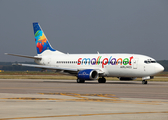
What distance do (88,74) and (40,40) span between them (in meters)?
16.5

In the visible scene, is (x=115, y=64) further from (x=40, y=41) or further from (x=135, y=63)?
(x=40, y=41)

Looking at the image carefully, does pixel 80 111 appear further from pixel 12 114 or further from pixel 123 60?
pixel 123 60

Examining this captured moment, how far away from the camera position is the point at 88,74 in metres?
48.7

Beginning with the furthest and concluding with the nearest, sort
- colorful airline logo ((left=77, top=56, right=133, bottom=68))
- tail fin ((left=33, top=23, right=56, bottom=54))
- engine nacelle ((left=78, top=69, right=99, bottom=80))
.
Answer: tail fin ((left=33, top=23, right=56, bottom=54)) < engine nacelle ((left=78, top=69, right=99, bottom=80)) < colorful airline logo ((left=77, top=56, right=133, bottom=68))

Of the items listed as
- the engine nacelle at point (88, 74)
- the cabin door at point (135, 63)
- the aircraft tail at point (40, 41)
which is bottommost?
the engine nacelle at point (88, 74)

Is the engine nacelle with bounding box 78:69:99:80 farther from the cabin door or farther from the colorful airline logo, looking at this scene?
the cabin door

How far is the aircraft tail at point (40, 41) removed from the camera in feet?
199

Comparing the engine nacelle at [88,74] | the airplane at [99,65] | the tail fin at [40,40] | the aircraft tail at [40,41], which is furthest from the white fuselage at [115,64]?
the tail fin at [40,40]

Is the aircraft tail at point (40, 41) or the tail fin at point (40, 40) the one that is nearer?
the aircraft tail at point (40, 41)

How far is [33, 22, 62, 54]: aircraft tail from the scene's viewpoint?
6078cm

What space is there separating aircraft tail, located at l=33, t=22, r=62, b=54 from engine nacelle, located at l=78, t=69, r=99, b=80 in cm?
1215

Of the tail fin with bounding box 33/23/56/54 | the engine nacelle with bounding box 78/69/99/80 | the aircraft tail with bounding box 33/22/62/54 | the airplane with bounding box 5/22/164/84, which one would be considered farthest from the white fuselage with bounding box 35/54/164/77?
the tail fin with bounding box 33/23/56/54

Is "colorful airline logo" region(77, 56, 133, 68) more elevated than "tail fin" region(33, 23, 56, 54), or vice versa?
"tail fin" region(33, 23, 56, 54)

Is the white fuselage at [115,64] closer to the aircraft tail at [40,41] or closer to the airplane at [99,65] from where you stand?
the airplane at [99,65]
